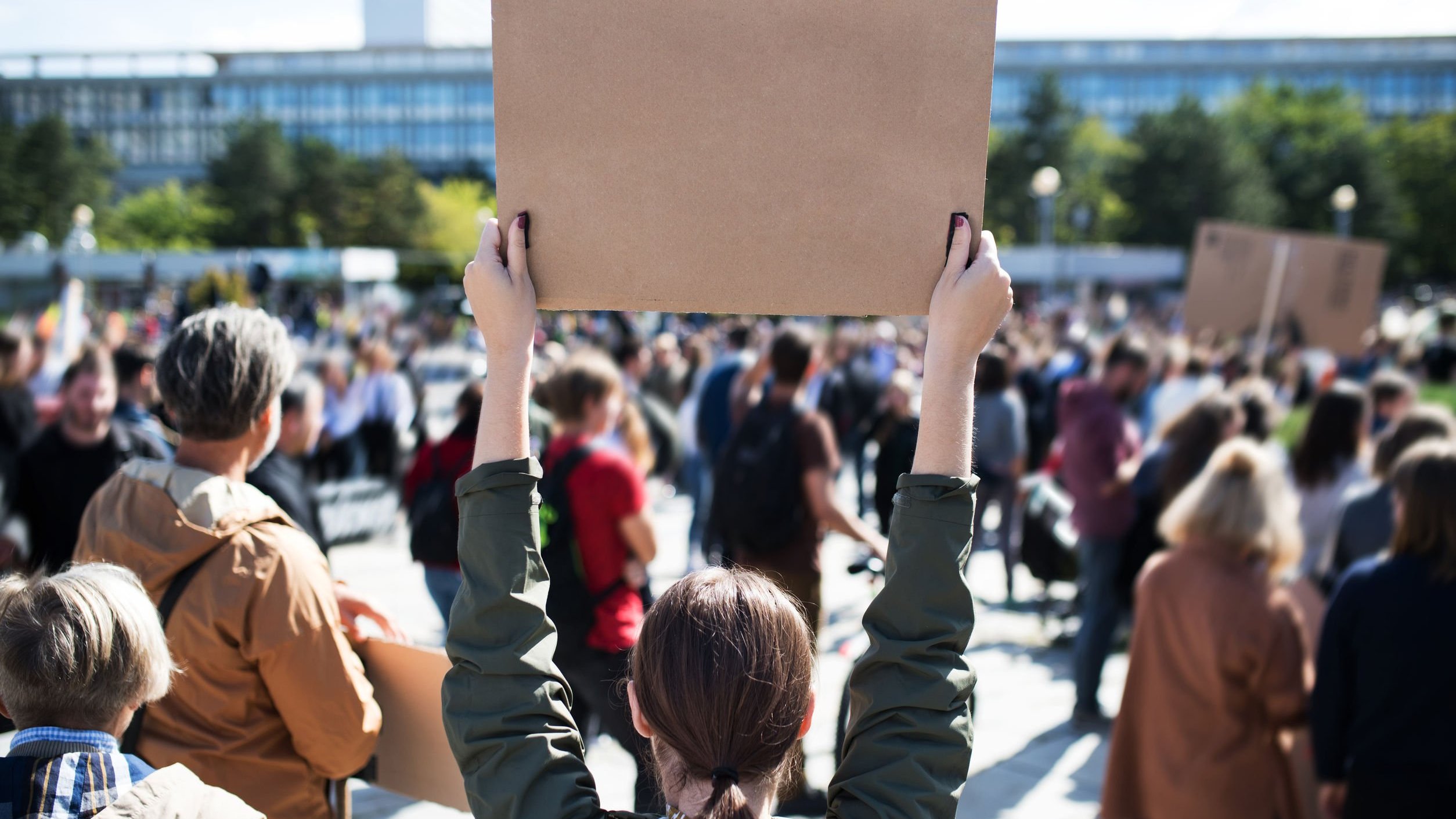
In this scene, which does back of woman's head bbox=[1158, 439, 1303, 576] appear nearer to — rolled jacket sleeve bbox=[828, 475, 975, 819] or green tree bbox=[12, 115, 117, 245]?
rolled jacket sleeve bbox=[828, 475, 975, 819]

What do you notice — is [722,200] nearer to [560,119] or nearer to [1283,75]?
[560,119]

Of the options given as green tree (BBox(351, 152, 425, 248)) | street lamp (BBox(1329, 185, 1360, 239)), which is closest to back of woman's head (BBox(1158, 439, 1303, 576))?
street lamp (BBox(1329, 185, 1360, 239))

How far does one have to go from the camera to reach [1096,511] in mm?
5691

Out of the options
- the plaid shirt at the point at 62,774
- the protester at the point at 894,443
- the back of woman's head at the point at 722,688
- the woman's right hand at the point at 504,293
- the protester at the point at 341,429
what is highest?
the woman's right hand at the point at 504,293

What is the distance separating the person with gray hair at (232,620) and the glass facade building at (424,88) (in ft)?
320

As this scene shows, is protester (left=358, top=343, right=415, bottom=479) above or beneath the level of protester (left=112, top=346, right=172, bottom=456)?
beneath

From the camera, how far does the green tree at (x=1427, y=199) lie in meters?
59.3

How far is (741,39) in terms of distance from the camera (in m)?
1.41

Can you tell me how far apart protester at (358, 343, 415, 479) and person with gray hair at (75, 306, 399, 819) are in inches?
325

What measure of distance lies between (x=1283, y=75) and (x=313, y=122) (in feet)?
286

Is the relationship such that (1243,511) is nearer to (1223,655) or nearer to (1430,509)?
(1223,655)

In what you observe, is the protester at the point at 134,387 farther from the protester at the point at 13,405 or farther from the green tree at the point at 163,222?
the green tree at the point at 163,222

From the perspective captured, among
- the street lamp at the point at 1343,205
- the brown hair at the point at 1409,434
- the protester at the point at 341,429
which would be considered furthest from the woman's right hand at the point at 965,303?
the street lamp at the point at 1343,205

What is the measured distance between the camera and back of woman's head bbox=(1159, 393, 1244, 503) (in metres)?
4.94
